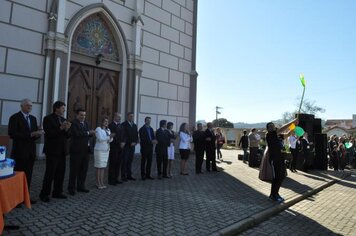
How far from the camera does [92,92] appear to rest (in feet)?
44.0

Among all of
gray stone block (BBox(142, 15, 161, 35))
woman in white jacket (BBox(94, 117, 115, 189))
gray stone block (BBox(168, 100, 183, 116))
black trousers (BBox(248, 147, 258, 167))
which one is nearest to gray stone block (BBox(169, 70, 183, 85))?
gray stone block (BBox(168, 100, 183, 116))

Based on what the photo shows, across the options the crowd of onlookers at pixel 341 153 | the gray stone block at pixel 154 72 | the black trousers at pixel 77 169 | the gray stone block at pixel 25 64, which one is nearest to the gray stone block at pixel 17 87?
the gray stone block at pixel 25 64

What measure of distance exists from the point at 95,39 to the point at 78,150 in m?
7.61

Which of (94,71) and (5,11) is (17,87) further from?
(94,71)

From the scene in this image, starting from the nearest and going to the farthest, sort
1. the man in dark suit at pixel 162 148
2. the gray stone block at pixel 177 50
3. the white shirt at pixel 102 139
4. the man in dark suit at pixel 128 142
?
the white shirt at pixel 102 139, the man in dark suit at pixel 128 142, the man in dark suit at pixel 162 148, the gray stone block at pixel 177 50

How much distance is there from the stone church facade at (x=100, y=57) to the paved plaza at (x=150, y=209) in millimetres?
3386

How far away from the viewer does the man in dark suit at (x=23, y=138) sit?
5.89 meters

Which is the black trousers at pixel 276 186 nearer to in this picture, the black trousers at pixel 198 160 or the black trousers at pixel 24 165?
the black trousers at pixel 198 160

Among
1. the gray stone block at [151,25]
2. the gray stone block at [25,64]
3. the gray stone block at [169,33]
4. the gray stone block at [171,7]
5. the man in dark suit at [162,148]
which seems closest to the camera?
the man in dark suit at [162,148]

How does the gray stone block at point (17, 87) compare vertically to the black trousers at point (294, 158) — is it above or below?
above

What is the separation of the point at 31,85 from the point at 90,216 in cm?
722

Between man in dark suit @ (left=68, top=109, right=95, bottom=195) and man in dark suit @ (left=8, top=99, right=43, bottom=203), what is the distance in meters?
1.13

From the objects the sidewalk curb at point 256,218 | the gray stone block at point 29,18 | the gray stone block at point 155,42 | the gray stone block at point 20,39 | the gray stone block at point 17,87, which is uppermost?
the gray stone block at point 155,42

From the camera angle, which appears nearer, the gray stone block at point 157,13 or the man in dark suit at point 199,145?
the man in dark suit at point 199,145
